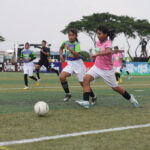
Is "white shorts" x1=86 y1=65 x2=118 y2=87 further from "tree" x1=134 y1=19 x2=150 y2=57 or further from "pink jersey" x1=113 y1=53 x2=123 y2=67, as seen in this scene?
"tree" x1=134 y1=19 x2=150 y2=57

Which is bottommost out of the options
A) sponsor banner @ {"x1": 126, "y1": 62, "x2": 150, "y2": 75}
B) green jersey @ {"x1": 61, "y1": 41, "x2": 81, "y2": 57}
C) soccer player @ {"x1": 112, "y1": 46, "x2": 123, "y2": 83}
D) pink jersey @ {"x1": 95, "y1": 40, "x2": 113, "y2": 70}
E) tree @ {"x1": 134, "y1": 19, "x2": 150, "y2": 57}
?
sponsor banner @ {"x1": 126, "y1": 62, "x2": 150, "y2": 75}

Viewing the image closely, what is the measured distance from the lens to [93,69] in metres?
7.85

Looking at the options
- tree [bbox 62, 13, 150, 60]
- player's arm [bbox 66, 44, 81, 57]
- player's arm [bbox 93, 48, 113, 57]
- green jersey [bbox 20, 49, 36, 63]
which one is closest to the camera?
player's arm [bbox 93, 48, 113, 57]

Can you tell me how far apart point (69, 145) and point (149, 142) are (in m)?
1.04

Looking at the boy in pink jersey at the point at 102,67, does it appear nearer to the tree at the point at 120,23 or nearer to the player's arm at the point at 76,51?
the player's arm at the point at 76,51

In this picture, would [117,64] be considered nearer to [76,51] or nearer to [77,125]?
[76,51]

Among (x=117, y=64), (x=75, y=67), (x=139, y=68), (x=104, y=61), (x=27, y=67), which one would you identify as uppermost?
(x=104, y=61)

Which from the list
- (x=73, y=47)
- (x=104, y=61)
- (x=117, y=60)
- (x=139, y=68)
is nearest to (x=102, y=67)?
(x=104, y=61)

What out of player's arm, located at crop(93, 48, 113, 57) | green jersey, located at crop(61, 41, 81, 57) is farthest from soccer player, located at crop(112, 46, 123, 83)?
player's arm, located at crop(93, 48, 113, 57)

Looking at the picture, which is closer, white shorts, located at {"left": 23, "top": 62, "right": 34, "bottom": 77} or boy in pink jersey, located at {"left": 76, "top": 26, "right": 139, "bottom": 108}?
boy in pink jersey, located at {"left": 76, "top": 26, "right": 139, "bottom": 108}

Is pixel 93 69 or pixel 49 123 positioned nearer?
pixel 49 123

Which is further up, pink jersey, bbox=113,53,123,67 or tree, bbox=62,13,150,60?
tree, bbox=62,13,150,60

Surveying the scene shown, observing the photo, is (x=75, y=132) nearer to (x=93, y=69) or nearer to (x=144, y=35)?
(x=93, y=69)

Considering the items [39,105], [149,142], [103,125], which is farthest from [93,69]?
[149,142]
